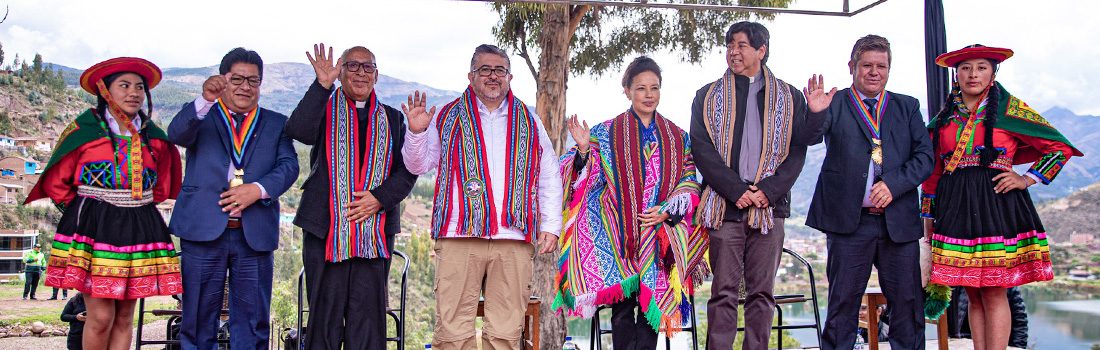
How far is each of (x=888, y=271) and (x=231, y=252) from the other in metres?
3.06

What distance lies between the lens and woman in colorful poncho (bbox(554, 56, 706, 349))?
125 inches

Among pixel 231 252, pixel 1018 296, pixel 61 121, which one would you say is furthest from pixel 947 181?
pixel 61 121

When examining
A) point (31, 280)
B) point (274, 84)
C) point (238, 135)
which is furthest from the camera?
point (274, 84)

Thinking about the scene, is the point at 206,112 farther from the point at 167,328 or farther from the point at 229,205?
the point at 167,328

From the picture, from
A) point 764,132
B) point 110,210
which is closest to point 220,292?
point 110,210

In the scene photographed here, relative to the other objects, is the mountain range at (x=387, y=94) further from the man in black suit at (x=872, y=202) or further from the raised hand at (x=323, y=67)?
the raised hand at (x=323, y=67)

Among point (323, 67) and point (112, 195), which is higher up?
point (323, 67)

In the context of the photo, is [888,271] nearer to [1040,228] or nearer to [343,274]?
[1040,228]

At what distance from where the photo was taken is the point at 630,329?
3.21m

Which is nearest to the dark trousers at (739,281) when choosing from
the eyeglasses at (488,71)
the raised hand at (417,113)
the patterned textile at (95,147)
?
the eyeglasses at (488,71)

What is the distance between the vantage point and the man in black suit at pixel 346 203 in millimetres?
3043

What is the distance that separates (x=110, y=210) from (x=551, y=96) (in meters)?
4.82

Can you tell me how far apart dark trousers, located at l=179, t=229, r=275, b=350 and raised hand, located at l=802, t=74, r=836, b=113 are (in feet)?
8.61

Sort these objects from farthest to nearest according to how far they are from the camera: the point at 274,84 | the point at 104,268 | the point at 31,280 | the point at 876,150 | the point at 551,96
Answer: the point at 274,84, the point at 551,96, the point at 31,280, the point at 876,150, the point at 104,268
